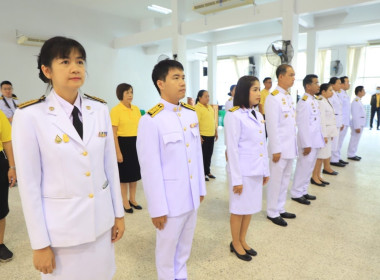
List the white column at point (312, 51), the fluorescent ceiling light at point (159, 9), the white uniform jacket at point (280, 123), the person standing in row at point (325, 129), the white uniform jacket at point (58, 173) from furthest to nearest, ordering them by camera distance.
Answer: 1. the fluorescent ceiling light at point (159, 9)
2. the white column at point (312, 51)
3. the person standing in row at point (325, 129)
4. the white uniform jacket at point (280, 123)
5. the white uniform jacket at point (58, 173)

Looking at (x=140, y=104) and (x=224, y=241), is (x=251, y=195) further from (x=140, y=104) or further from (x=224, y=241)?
(x=140, y=104)

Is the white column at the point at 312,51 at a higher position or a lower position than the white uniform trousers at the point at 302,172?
higher

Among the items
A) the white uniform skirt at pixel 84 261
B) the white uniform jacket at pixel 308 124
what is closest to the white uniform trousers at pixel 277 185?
the white uniform jacket at pixel 308 124

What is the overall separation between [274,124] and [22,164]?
2294 mm

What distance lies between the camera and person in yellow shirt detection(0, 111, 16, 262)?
2.20 m

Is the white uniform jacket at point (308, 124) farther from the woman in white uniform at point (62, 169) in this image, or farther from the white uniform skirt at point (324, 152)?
the woman in white uniform at point (62, 169)

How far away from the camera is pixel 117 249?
2408 millimetres

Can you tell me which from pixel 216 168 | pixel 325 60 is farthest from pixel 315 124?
pixel 325 60

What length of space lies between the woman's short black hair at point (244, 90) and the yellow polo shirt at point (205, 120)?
1989 millimetres

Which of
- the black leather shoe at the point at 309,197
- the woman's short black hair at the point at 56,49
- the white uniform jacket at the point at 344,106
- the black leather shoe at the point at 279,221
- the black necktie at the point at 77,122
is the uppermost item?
the woman's short black hair at the point at 56,49

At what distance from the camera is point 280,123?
2816 mm

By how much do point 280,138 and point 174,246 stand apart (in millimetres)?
1717

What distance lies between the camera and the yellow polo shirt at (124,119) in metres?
2.99

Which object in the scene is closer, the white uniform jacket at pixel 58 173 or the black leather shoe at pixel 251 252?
the white uniform jacket at pixel 58 173
